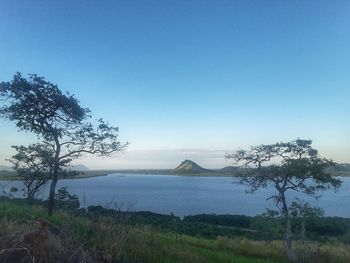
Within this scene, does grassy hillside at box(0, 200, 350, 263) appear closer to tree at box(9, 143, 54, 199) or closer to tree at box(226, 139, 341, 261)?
tree at box(226, 139, 341, 261)

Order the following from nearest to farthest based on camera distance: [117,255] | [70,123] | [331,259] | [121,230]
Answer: [117,255], [121,230], [331,259], [70,123]

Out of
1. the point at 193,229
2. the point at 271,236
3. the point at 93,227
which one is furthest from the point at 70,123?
the point at 193,229

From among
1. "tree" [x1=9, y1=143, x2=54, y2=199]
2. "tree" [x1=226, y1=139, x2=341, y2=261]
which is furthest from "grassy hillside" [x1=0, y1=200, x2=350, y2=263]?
"tree" [x1=9, y1=143, x2=54, y2=199]

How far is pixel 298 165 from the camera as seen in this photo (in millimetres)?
19688

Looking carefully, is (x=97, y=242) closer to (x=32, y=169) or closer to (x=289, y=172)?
(x=289, y=172)

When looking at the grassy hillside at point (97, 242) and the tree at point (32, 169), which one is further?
the tree at point (32, 169)

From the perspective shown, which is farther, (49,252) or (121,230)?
(121,230)

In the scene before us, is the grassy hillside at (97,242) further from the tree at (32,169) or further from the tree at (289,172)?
the tree at (32,169)

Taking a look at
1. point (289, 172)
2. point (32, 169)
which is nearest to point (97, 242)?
point (289, 172)

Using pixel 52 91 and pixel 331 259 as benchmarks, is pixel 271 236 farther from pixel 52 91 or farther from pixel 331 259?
pixel 52 91

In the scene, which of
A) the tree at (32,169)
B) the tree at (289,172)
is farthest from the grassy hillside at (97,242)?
the tree at (32,169)

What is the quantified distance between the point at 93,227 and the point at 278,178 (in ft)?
46.8

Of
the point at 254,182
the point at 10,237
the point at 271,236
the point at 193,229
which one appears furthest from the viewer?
the point at 193,229

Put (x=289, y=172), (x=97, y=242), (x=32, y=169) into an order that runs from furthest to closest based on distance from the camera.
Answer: (x=32, y=169) → (x=289, y=172) → (x=97, y=242)
